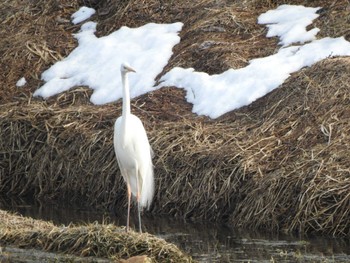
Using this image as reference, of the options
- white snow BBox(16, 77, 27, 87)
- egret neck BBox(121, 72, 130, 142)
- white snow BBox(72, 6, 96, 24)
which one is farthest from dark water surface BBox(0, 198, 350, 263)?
white snow BBox(72, 6, 96, 24)

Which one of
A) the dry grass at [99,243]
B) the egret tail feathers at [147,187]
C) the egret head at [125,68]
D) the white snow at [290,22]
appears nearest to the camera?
the dry grass at [99,243]

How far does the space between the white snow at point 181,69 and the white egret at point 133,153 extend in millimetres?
2295

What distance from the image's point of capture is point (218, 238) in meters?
11.3

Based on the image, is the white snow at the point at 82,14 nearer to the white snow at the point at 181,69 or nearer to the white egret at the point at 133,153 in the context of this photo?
the white snow at the point at 181,69

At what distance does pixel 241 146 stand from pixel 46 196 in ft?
10.4

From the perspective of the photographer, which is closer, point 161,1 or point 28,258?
point 28,258

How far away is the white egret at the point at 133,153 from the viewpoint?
1123 centimetres

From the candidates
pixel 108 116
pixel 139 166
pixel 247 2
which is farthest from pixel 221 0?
pixel 139 166

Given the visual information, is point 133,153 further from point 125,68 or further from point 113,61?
point 113,61

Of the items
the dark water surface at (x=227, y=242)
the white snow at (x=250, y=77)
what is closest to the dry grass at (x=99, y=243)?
the dark water surface at (x=227, y=242)

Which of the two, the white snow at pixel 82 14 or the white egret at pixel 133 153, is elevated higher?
the white egret at pixel 133 153

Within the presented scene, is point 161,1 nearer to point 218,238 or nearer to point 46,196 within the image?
point 46,196

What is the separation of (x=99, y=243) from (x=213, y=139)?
142 inches

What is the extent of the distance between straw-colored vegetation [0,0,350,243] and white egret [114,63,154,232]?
0.69 metres
